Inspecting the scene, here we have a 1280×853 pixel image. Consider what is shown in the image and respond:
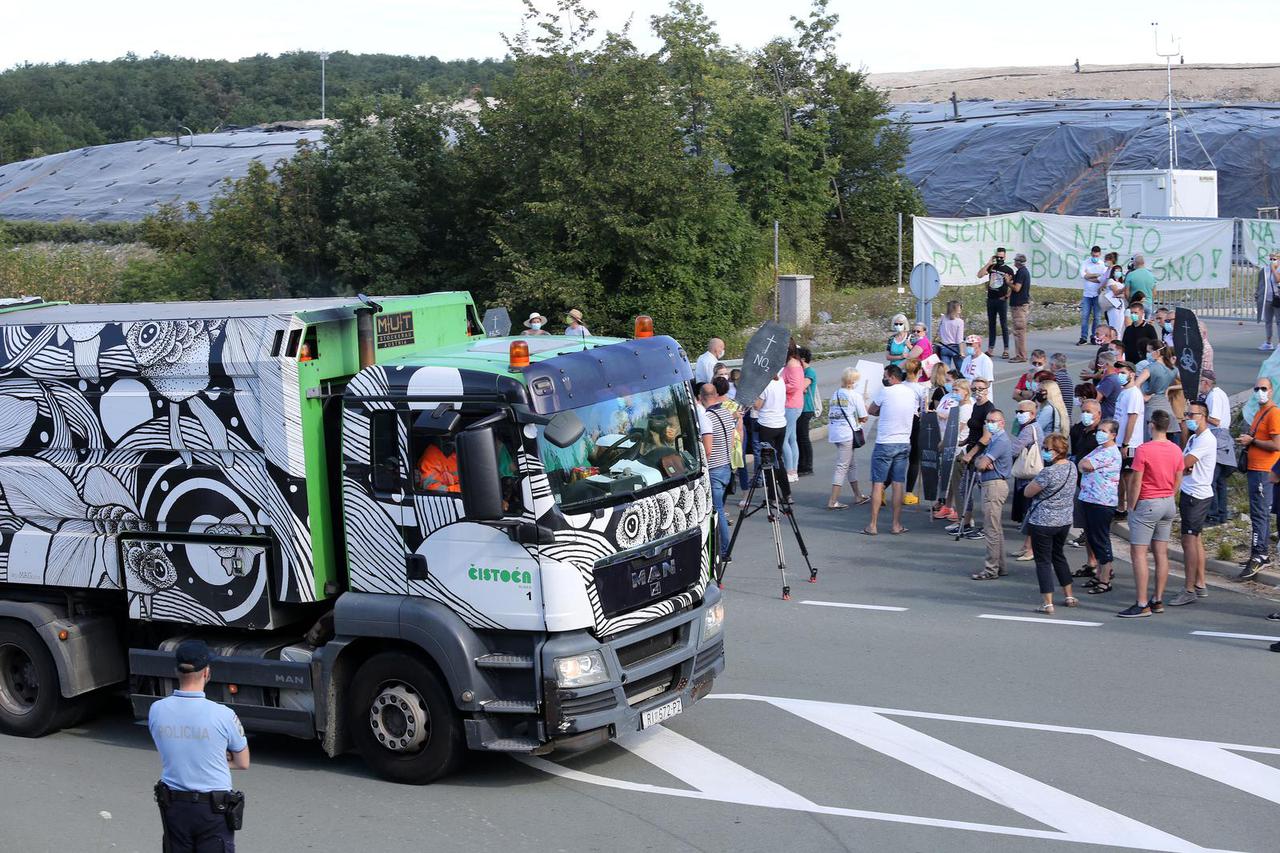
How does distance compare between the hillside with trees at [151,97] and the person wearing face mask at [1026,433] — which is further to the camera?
the hillside with trees at [151,97]

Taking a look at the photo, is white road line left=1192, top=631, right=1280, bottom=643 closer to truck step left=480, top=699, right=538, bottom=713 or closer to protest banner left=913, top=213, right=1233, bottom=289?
truck step left=480, top=699, right=538, bottom=713

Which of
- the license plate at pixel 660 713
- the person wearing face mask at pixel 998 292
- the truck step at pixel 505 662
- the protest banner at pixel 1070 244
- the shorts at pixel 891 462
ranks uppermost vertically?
the protest banner at pixel 1070 244

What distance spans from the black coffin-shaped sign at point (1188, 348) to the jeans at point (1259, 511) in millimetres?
4253

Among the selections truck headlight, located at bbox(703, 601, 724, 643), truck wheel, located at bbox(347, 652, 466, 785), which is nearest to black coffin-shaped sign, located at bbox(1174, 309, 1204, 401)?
truck headlight, located at bbox(703, 601, 724, 643)

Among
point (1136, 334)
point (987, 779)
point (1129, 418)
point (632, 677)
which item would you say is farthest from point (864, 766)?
point (1136, 334)

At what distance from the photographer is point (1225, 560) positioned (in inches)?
558

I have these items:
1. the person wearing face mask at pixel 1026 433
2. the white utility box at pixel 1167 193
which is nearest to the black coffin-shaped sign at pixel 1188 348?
the person wearing face mask at pixel 1026 433

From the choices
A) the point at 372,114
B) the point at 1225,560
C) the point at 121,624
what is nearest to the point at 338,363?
the point at 121,624

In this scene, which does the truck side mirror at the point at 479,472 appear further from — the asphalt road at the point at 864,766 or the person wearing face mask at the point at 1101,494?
the person wearing face mask at the point at 1101,494

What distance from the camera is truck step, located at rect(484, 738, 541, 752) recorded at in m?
8.27

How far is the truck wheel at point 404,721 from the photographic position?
334 inches

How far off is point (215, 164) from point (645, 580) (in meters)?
46.7

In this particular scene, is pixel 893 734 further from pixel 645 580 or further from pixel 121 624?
pixel 121 624

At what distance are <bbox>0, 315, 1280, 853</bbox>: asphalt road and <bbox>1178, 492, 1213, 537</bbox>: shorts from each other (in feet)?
2.83
